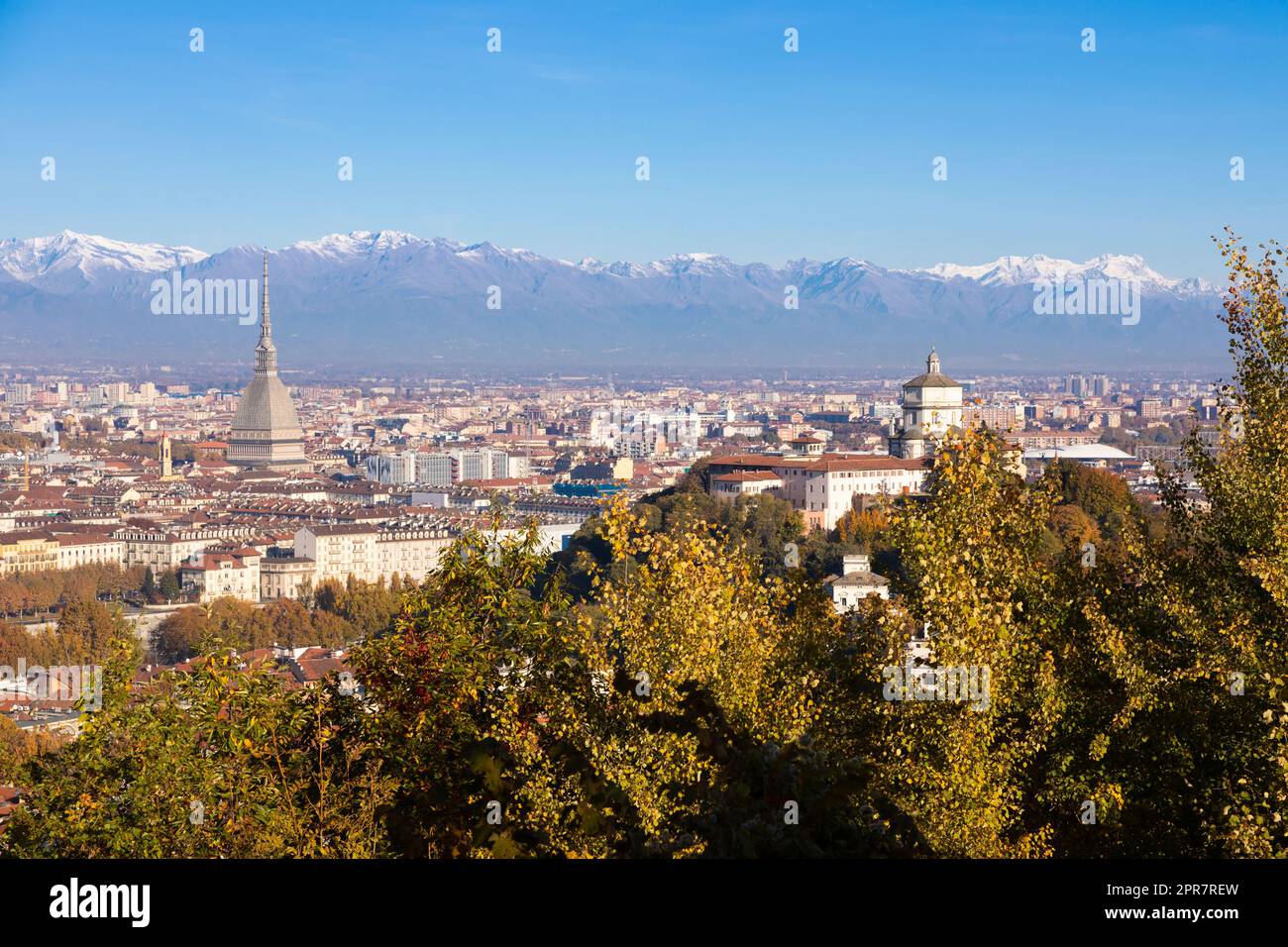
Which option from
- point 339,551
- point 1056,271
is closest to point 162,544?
point 339,551

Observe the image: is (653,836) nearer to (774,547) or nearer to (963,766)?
(963,766)

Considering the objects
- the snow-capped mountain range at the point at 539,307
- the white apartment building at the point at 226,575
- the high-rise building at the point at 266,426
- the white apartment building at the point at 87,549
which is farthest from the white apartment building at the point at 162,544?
the snow-capped mountain range at the point at 539,307

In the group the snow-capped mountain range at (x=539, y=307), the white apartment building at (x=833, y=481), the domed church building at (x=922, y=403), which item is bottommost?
the white apartment building at (x=833, y=481)

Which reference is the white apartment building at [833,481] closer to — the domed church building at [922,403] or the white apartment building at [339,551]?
the domed church building at [922,403]

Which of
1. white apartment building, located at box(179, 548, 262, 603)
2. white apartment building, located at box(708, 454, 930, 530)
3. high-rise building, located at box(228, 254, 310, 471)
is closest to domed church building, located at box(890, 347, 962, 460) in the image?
white apartment building, located at box(708, 454, 930, 530)

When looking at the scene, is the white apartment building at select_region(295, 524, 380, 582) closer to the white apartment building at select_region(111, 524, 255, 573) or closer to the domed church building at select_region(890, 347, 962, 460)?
the white apartment building at select_region(111, 524, 255, 573)

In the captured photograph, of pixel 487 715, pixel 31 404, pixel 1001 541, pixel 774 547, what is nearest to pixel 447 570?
pixel 487 715
